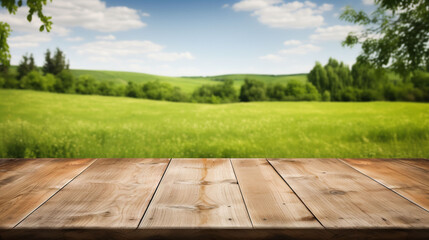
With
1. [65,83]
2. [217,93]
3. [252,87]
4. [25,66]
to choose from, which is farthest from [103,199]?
[25,66]

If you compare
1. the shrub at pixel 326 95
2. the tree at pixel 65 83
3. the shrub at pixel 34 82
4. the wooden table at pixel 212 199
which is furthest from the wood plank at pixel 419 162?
the shrub at pixel 34 82

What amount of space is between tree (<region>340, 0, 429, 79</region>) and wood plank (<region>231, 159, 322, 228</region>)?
8131 millimetres

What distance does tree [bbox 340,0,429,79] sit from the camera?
28.8 feet

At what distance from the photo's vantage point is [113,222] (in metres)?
1.28

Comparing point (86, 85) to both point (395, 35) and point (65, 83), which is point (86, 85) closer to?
point (65, 83)

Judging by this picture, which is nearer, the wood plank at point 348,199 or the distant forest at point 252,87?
the wood plank at point 348,199

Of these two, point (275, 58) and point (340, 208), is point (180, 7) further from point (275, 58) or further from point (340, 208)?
point (275, 58)

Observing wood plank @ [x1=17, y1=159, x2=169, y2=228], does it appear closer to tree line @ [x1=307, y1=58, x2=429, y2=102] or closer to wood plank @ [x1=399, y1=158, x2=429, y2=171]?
wood plank @ [x1=399, y1=158, x2=429, y2=171]

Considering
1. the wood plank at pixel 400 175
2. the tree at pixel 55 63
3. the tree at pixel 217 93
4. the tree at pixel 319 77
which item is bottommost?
the wood plank at pixel 400 175

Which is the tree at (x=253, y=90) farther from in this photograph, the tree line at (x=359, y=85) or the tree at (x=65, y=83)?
the tree at (x=65, y=83)

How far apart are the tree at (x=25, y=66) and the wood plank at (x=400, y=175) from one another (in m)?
52.5

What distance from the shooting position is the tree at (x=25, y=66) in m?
46.1

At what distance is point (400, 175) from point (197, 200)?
4.64 feet

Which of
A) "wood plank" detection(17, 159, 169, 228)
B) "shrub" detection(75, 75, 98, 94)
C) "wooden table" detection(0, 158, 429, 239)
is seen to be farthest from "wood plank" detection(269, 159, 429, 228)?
"shrub" detection(75, 75, 98, 94)
